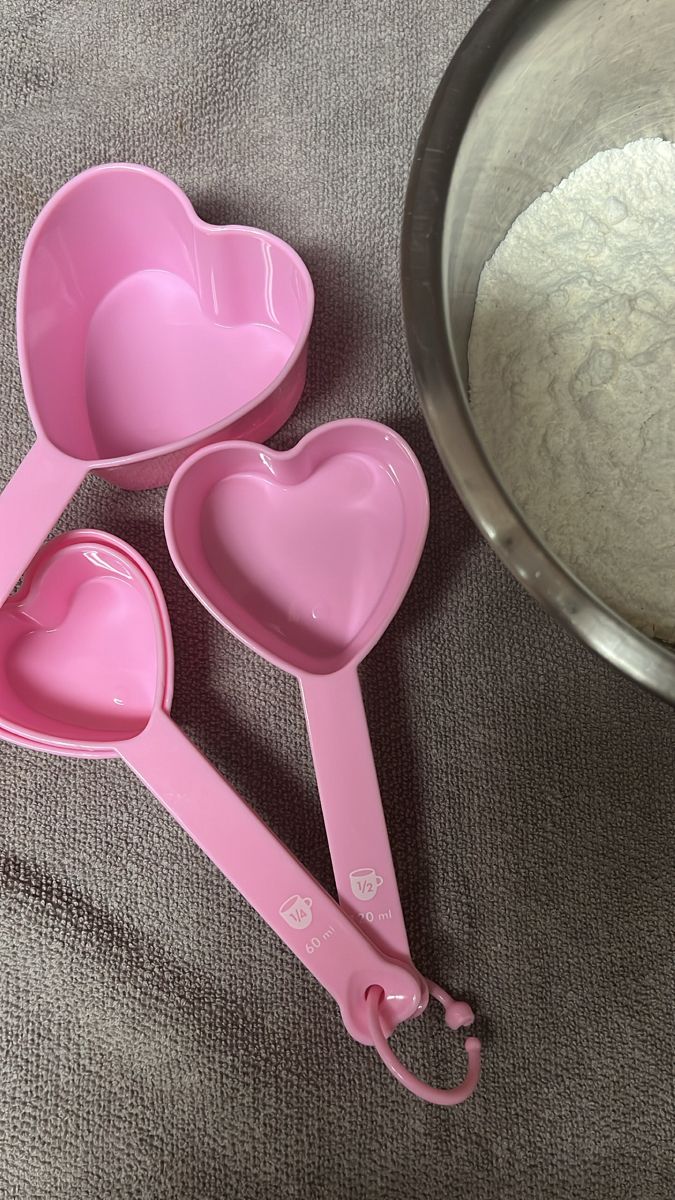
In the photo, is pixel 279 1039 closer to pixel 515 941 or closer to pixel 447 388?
pixel 515 941

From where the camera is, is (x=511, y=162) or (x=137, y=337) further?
(x=137, y=337)

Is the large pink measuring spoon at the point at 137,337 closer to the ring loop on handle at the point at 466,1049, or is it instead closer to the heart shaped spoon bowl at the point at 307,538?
the heart shaped spoon bowl at the point at 307,538

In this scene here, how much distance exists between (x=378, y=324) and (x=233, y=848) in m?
0.35

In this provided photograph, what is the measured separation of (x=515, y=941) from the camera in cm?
51

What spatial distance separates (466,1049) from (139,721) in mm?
271

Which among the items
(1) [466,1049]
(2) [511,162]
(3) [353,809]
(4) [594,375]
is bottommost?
(1) [466,1049]

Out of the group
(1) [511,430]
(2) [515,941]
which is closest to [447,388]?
Result: (1) [511,430]

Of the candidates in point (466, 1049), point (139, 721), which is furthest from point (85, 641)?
point (466, 1049)

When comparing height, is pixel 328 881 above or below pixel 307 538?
below

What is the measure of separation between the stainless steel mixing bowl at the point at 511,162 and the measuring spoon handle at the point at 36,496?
0.79ft

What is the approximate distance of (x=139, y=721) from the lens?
0.53m

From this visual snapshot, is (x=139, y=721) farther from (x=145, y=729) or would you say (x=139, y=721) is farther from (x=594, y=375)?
(x=594, y=375)

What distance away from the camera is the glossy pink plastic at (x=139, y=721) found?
1.56ft

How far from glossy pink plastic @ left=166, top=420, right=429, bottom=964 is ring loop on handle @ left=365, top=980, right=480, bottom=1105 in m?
0.03
